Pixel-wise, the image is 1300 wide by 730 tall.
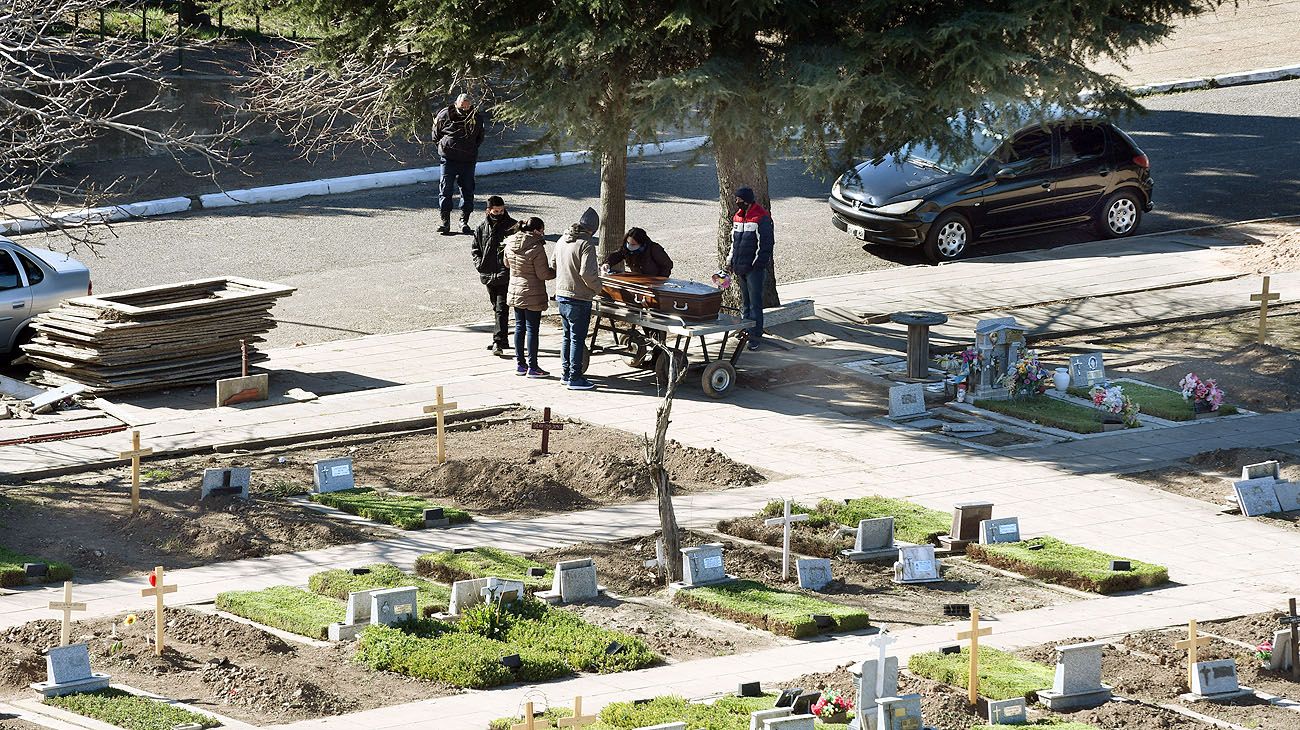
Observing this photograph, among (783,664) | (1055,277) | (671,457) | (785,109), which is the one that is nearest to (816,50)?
(785,109)

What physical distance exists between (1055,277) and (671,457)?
9.31 metres

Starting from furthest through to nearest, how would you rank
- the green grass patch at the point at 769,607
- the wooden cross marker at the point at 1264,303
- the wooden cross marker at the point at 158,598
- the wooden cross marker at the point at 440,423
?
1. the wooden cross marker at the point at 1264,303
2. the wooden cross marker at the point at 440,423
3. the green grass patch at the point at 769,607
4. the wooden cross marker at the point at 158,598

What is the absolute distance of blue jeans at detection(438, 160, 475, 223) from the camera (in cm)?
2459

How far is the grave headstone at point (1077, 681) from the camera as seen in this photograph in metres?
10.4

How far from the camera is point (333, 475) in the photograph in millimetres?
14938

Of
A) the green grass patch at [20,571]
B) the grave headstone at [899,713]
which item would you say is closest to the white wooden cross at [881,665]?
the grave headstone at [899,713]

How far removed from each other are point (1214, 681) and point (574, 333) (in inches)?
353

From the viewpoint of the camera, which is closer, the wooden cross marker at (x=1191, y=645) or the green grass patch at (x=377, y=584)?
the wooden cross marker at (x=1191, y=645)

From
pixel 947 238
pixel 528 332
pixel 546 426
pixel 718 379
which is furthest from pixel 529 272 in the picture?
pixel 947 238

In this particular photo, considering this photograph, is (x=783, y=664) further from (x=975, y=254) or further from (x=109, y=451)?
(x=975, y=254)

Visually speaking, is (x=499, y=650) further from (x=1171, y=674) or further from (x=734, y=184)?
(x=734, y=184)

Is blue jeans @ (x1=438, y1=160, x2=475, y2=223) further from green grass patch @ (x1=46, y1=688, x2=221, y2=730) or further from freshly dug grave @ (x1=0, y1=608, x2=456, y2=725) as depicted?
green grass patch @ (x1=46, y1=688, x2=221, y2=730)

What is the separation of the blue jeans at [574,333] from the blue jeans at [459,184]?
6507mm

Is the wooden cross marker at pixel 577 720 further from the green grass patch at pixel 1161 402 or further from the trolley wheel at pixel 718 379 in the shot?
the green grass patch at pixel 1161 402
